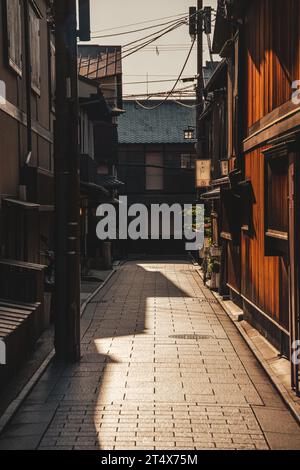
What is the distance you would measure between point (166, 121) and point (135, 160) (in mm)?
4665

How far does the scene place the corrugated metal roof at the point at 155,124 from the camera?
5516cm

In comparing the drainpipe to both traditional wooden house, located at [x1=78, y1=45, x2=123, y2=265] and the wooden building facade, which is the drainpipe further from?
traditional wooden house, located at [x1=78, y1=45, x2=123, y2=265]

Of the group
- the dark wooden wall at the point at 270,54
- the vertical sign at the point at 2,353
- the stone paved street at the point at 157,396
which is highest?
the dark wooden wall at the point at 270,54

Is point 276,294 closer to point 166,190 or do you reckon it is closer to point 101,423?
point 101,423

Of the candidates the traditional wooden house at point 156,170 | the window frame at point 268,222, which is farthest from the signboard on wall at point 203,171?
the traditional wooden house at point 156,170

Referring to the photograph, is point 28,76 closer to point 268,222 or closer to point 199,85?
point 268,222

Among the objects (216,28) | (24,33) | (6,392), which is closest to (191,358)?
(6,392)

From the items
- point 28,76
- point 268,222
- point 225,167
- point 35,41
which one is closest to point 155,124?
point 225,167

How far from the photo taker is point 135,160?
54969 mm

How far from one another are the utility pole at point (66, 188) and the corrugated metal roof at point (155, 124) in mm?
40741

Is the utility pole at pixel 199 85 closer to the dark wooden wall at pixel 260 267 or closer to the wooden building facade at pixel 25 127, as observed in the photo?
the wooden building facade at pixel 25 127

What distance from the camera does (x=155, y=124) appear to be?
186ft

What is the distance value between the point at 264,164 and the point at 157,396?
567 centimetres

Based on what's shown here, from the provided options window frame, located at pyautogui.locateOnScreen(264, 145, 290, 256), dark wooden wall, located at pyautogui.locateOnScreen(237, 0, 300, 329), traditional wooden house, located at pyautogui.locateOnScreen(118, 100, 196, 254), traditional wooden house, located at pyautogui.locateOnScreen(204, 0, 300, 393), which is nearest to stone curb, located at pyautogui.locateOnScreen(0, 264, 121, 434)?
traditional wooden house, located at pyautogui.locateOnScreen(204, 0, 300, 393)
